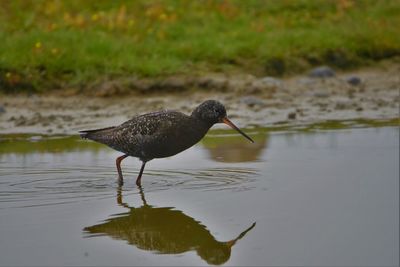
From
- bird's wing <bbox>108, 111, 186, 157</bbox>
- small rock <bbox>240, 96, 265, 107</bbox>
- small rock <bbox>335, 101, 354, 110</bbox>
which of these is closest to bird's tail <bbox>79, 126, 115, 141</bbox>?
bird's wing <bbox>108, 111, 186, 157</bbox>

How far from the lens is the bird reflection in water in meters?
6.71

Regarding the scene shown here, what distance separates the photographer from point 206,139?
11.8 meters

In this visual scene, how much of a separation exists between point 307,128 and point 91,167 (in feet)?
11.6

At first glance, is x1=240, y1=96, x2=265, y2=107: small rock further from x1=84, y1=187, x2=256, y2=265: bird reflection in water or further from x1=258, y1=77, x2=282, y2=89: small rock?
x1=84, y1=187, x2=256, y2=265: bird reflection in water

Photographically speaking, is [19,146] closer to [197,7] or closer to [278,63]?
[278,63]

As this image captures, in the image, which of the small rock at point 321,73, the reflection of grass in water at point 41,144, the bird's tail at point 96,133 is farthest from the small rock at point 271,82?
the bird's tail at point 96,133

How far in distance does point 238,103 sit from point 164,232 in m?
6.45

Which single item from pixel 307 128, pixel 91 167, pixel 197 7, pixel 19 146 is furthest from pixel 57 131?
pixel 197 7

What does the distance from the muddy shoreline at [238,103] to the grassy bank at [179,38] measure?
39cm

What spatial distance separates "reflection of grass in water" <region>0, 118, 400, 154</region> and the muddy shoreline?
29 cm

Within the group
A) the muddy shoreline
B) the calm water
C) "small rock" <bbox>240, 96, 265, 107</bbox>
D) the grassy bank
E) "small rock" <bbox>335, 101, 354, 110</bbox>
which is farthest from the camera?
the grassy bank

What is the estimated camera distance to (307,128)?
12.3m

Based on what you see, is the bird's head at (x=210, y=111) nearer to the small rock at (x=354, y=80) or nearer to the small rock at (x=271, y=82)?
the small rock at (x=271, y=82)

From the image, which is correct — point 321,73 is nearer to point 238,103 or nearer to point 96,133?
point 238,103
